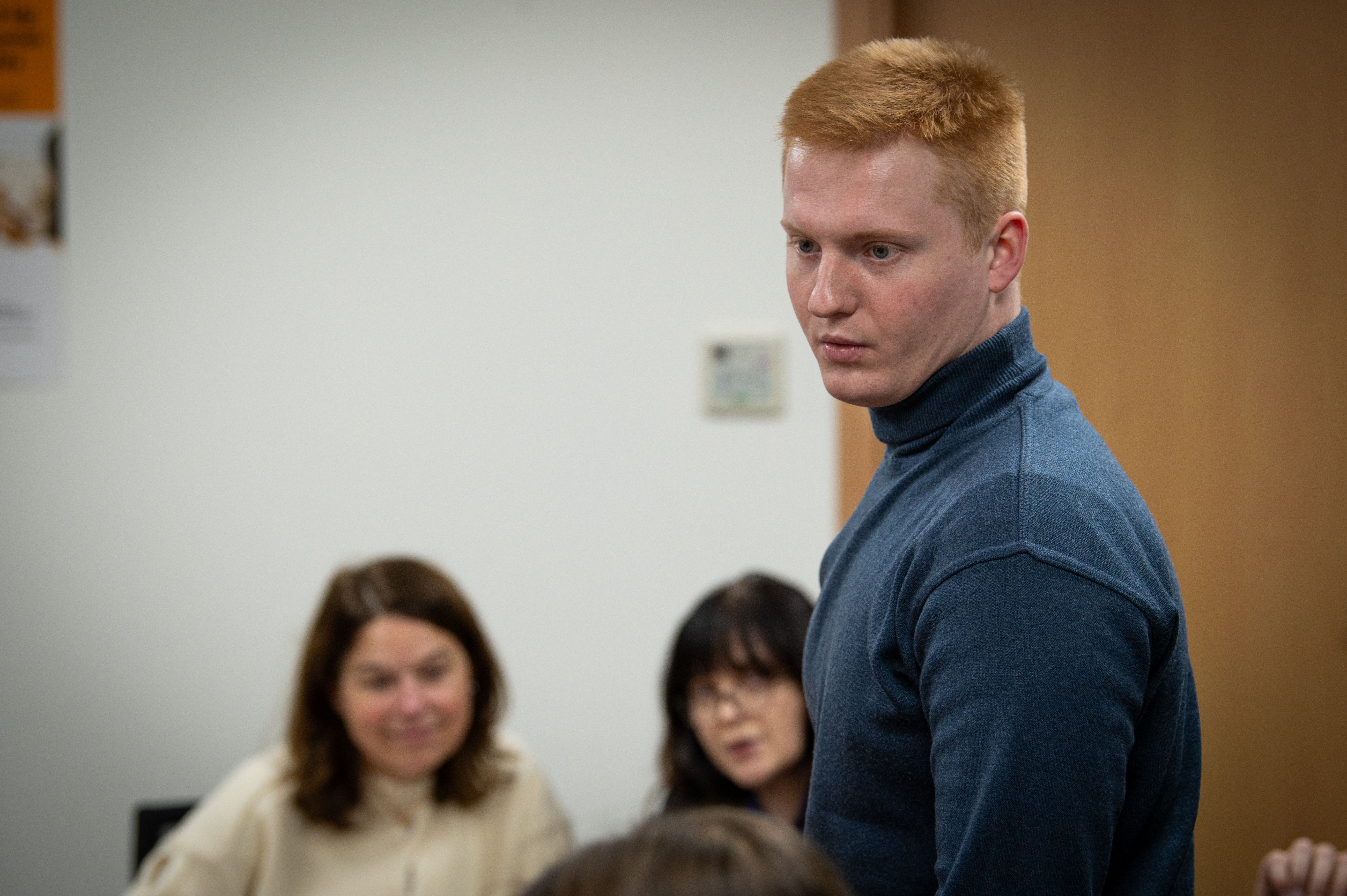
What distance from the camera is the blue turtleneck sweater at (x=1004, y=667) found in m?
0.68

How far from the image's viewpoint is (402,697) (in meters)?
1.72

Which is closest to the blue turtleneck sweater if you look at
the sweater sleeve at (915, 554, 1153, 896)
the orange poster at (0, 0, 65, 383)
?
the sweater sleeve at (915, 554, 1153, 896)

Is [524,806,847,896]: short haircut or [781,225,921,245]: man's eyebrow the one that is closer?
[524,806,847,896]: short haircut

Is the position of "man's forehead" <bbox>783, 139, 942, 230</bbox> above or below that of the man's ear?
above

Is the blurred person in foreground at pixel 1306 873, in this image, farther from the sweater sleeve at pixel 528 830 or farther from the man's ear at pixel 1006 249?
the sweater sleeve at pixel 528 830

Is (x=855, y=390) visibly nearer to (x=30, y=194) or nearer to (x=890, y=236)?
(x=890, y=236)

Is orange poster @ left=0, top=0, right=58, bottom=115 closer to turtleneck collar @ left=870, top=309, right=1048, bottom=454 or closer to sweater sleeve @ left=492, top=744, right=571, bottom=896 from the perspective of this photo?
sweater sleeve @ left=492, top=744, right=571, bottom=896

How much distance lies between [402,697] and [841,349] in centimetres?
113

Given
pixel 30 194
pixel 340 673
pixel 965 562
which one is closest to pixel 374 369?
pixel 340 673

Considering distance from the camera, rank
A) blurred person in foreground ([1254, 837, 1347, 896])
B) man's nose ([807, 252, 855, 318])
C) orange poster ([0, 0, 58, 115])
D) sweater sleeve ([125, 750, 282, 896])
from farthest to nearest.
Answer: orange poster ([0, 0, 58, 115])
sweater sleeve ([125, 750, 282, 896])
blurred person in foreground ([1254, 837, 1347, 896])
man's nose ([807, 252, 855, 318])

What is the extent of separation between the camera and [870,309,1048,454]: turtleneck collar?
2.66ft

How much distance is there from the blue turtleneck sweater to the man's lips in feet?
0.18

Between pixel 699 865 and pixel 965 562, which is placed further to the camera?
pixel 965 562

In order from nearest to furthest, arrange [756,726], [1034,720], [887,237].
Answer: [1034,720], [887,237], [756,726]
